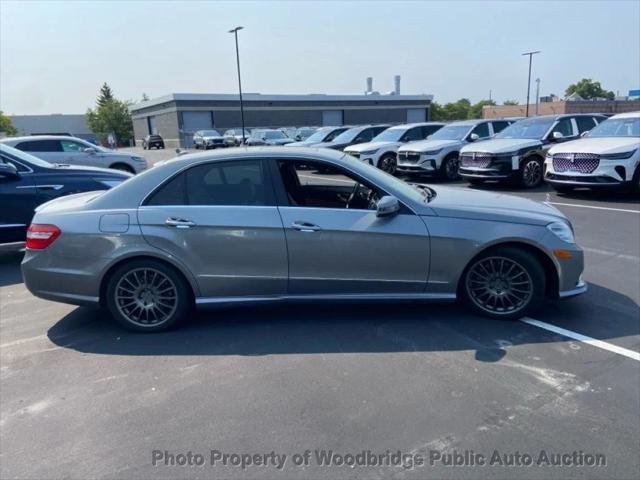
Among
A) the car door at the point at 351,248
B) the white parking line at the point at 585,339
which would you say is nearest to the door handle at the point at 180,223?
the car door at the point at 351,248

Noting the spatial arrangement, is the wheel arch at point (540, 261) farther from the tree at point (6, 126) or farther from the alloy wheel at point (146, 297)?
the tree at point (6, 126)

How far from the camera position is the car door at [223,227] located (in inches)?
160

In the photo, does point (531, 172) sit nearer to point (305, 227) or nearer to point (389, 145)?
point (389, 145)

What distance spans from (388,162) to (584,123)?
18.6 feet

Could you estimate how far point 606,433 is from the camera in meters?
2.77

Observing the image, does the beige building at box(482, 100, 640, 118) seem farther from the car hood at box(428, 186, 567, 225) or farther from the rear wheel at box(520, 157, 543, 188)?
the car hood at box(428, 186, 567, 225)

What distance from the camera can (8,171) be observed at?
645 cm

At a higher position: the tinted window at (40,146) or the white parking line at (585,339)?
the tinted window at (40,146)

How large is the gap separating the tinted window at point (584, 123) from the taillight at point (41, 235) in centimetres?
1328

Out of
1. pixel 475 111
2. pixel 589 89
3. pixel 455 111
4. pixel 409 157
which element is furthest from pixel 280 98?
pixel 589 89

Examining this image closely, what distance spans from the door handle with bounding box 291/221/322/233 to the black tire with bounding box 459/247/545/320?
136 cm

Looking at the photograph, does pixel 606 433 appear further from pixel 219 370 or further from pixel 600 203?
pixel 600 203

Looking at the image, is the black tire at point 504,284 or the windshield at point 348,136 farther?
the windshield at point 348,136

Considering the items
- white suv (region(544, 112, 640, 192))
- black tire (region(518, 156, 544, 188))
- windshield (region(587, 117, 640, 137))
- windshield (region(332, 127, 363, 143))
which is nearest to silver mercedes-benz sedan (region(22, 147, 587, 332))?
white suv (region(544, 112, 640, 192))
